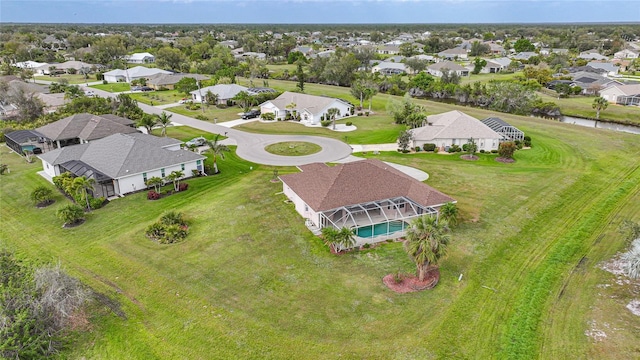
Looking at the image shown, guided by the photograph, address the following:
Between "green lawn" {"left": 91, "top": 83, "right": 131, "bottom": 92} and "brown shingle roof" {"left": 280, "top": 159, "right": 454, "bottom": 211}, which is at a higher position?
"green lawn" {"left": 91, "top": 83, "right": 131, "bottom": 92}

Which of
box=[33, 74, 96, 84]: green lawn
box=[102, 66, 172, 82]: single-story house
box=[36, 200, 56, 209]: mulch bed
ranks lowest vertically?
box=[36, 200, 56, 209]: mulch bed

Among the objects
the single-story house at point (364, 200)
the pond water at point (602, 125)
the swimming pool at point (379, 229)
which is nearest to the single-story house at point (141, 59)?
the pond water at point (602, 125)

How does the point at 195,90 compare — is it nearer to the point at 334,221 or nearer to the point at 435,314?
the point at 334,221

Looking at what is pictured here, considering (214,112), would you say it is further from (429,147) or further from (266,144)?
(429,147)

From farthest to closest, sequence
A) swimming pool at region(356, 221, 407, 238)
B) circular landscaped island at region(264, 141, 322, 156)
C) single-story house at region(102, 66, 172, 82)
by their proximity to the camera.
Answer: single-story house at region(102, 66, 172, 82), circular landscaped island at region(264, 141, 322, 156), swimming pool at region(356, 221, 407, 238)

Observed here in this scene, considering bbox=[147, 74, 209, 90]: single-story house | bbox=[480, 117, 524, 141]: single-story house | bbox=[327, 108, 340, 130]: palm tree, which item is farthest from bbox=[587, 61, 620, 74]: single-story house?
bbox=[147, 74, 209, 90]: single-story house

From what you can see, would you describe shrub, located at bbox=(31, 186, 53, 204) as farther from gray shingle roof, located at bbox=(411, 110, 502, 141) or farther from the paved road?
gray shingle roof, located at bbox=(411, 110, 502, 141)

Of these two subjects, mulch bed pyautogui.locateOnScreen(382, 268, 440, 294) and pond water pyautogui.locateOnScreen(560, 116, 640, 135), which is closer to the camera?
mulch bed pyautogui.locateOnScreen(382, 268, 440, 294)

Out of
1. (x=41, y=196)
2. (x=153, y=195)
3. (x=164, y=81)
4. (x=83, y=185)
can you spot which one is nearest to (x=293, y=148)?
(x=153, y=195)
